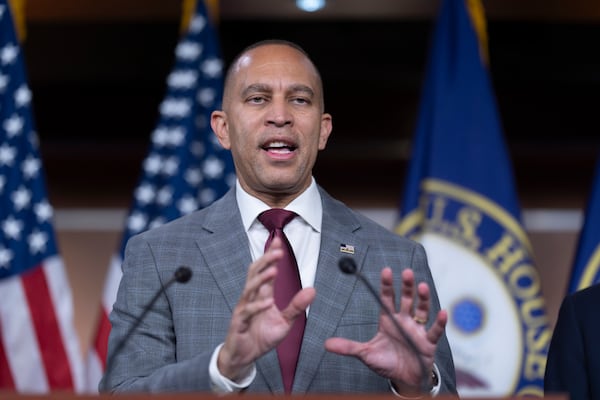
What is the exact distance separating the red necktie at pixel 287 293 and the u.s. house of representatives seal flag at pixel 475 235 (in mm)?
1624

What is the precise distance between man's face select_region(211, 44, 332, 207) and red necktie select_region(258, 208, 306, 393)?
0.09 m

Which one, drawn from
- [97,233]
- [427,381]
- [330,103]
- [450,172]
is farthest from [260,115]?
[97,233]

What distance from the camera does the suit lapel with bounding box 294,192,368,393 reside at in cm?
196

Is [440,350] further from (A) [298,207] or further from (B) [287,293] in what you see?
(A) [298,207]

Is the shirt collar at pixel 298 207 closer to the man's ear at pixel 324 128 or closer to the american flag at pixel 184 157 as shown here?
the man's ear at pixel 324 128

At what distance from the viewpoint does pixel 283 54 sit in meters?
2.21

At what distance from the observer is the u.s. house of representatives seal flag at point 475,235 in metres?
3.63

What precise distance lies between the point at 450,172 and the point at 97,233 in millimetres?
1897

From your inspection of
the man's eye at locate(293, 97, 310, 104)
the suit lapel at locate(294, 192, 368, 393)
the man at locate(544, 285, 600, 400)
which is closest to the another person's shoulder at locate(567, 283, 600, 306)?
the man at locate(544, 285, 600, 400)

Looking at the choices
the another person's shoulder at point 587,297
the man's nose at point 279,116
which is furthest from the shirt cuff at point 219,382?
the another person's shoulder at point 587,297

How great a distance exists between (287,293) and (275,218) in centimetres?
20

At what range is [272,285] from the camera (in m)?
1.88

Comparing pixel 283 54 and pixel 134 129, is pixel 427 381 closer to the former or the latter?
pixel 283 54

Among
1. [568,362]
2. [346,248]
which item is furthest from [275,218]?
[568,362]
